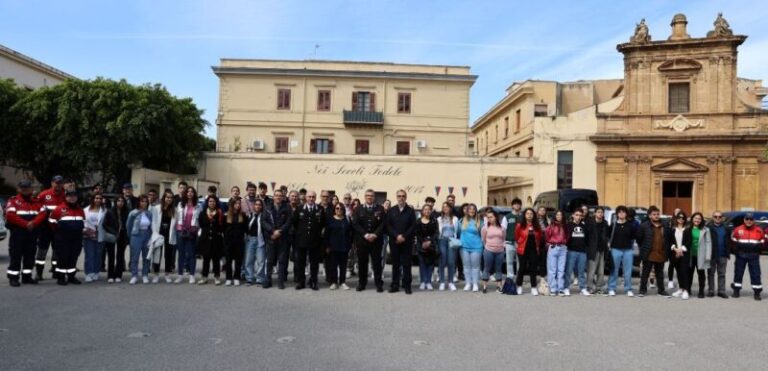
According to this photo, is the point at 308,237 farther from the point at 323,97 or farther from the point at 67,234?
the point at 323,97

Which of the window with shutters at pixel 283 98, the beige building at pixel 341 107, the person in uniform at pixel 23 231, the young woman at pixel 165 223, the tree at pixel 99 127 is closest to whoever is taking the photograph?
the person in uniform at pixel 23 231

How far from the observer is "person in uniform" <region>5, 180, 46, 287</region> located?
10.4 m

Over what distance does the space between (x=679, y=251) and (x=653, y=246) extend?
46cm

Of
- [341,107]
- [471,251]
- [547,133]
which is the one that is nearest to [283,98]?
[341,107]

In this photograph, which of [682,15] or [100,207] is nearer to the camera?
[100,207]

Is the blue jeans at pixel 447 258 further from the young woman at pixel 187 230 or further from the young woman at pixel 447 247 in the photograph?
the young woman at pixel 187 230

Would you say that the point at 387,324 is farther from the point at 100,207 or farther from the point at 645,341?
the point at 100,207

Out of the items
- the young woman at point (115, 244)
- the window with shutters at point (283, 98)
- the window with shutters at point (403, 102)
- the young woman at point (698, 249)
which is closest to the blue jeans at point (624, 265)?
the young woman at point (698, 249)

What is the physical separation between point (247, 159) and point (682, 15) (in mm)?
27546

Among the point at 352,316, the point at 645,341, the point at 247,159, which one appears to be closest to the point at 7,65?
the point at 247,159

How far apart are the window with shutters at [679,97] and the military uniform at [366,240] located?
3105 centimetres

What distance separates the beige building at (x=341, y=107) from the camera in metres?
38.8

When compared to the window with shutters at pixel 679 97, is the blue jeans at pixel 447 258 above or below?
below

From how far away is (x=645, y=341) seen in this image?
715cm
